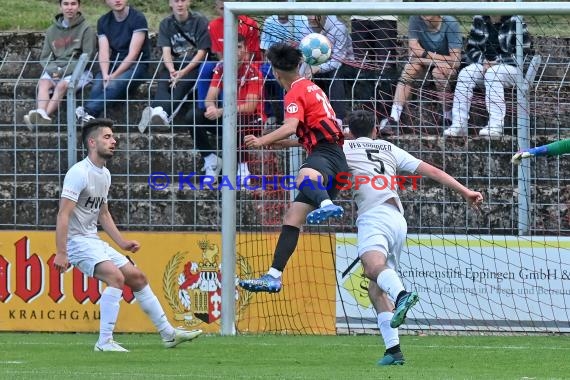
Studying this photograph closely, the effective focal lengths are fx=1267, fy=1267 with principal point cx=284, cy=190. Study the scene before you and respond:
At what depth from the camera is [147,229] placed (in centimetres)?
A: 1485

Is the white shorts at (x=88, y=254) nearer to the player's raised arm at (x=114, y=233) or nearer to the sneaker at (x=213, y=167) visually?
the player's raised arm at (x=114, y=233)

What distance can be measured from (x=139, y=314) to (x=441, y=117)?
160 inches

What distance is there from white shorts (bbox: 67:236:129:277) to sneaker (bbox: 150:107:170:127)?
3284mm

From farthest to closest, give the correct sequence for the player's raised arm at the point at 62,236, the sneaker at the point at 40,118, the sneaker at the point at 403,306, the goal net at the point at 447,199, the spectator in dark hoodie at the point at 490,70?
the sneaker at the point at 40,118, the spectator in dark hoodie at the point at 490,70, the goal net at the point at 447,199, the player's raised arm at the point at 62,236, the sneaker at the point at 403,306

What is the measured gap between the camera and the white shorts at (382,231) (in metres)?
9.94

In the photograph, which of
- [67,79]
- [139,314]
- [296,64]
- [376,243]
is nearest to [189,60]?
[67,79]

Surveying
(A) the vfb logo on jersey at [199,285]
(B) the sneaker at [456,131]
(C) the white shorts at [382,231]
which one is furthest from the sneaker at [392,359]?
(B) the sneaker at [456,131]

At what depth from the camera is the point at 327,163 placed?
35.1 feet

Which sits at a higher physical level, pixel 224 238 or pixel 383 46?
pixel 383 46

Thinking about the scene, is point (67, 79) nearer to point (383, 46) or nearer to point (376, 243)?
point (383, 46)

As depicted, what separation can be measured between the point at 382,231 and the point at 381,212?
6.6 inches

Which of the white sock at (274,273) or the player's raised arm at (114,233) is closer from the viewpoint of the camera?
the white sock at (274,273)

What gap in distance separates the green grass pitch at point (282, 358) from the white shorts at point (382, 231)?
2.98 feet

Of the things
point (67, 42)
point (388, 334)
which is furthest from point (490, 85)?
point (67, 42)
